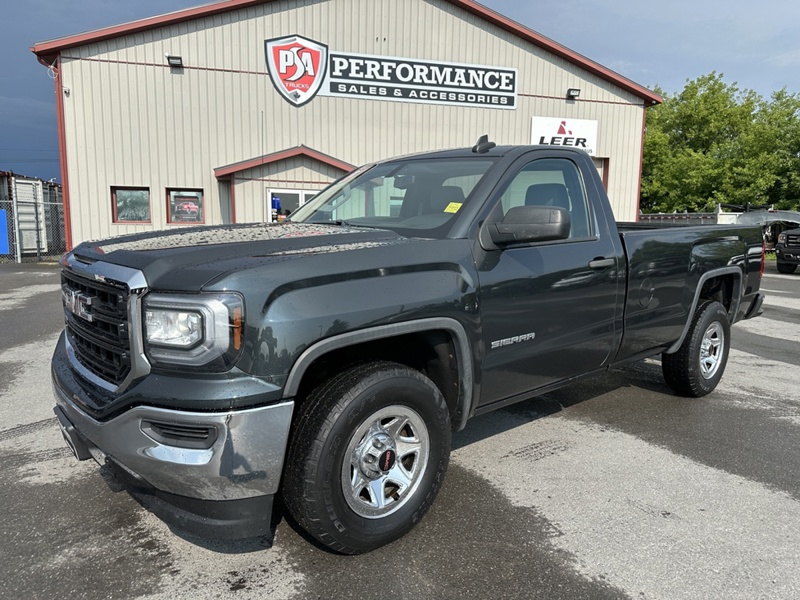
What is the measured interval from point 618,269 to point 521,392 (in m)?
1.10

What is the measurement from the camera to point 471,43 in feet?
59.0

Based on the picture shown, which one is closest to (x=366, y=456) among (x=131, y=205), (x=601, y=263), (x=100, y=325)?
(x=100, y=325)

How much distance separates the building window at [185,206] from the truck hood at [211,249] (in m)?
14.1

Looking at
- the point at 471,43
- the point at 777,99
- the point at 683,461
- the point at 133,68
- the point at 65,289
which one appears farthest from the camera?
A: the point at 777,99

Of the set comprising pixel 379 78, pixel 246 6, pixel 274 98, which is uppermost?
pixel 246 6

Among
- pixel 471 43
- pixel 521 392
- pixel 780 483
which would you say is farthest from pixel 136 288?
pixel 471 43

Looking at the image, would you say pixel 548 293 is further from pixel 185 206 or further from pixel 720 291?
pixel 185 206

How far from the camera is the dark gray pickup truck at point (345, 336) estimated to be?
7.16 feet

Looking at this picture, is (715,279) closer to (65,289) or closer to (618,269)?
(618,269)

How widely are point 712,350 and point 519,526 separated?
3.15 meters

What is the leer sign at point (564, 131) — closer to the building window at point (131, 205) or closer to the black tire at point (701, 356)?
the building window at point (131, 205)

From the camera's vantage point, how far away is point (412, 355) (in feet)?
9.71

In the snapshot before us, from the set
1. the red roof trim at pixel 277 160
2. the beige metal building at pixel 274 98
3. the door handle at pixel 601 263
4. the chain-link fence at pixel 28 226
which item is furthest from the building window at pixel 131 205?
the door handle at pixel 601 263

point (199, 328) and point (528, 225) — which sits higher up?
point (528, 225)
